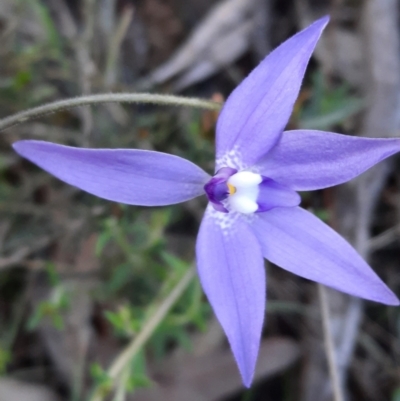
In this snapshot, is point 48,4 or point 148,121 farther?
point 48,4

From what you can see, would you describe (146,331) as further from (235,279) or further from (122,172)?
(122,172)

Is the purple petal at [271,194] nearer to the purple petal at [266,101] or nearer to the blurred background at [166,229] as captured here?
the purple petal at [266,101]

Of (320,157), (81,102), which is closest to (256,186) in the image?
(320,157)

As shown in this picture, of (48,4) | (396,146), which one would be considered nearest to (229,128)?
(396,146)

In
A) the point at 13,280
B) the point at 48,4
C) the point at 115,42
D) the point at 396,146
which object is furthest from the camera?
the point at 48,4

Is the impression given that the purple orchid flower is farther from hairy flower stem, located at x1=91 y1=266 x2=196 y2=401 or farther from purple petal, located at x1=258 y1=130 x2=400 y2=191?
hairy flower stem, located at x1=91 y1=266 x2=196 y2=401

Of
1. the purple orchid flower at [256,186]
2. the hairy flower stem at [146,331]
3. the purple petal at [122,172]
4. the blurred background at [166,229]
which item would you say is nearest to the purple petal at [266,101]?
the purple orchid flower at [256,186]

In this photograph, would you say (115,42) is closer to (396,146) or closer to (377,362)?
(396,146)
